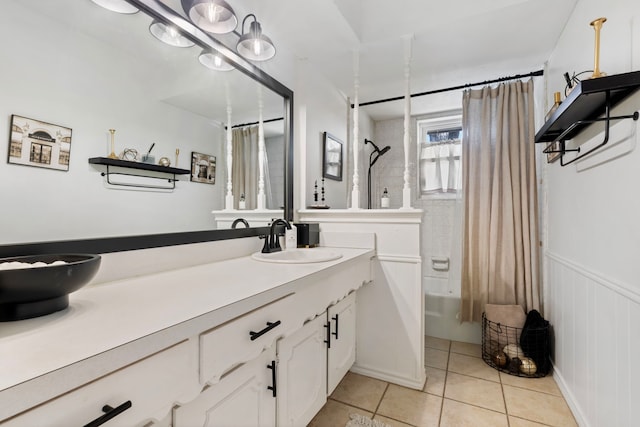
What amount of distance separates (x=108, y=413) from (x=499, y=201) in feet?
9.07

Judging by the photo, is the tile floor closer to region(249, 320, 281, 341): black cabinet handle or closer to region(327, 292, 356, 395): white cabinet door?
region(327, 292, 356, 395): white cabinet door

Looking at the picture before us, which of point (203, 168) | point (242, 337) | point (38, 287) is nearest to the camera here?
point (38, 287)

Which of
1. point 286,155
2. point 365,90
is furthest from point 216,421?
point 365,90

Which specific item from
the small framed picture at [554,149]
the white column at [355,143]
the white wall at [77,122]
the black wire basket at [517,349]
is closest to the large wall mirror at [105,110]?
the white wall at [77,122]

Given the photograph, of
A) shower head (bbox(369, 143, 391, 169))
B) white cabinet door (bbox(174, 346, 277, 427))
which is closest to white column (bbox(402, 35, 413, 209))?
shower head (bbox(369, 143, 391, 169))

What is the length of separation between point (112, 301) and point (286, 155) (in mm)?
1462

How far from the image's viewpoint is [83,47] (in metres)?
1.01

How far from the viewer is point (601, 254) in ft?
4.49

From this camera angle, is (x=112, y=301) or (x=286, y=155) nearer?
(x=112, y=301)

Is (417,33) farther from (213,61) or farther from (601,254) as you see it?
(601,254)

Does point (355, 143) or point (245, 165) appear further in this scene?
point (355, 143)

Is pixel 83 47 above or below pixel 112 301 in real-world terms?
above

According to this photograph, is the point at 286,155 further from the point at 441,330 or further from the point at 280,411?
the point at 441,330

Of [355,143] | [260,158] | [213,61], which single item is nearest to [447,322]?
[355,143]
